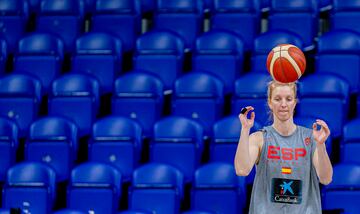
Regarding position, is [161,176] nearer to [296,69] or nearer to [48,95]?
[48,95]

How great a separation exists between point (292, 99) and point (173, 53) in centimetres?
379

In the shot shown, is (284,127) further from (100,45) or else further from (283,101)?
(100,45)

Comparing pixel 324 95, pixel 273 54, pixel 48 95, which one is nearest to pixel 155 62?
pixel 48 95

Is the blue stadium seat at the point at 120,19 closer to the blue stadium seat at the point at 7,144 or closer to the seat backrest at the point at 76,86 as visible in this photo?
the seat backrest at the point at 76,86

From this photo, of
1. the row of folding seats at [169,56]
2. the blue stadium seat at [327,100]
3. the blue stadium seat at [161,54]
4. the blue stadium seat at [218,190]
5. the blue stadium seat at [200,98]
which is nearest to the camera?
the blue stadium seat at [218,190]

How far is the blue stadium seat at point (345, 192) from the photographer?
21.2ft

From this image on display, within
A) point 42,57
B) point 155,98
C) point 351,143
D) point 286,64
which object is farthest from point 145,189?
point 286,64

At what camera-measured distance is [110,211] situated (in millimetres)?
6711

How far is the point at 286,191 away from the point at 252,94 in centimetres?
313

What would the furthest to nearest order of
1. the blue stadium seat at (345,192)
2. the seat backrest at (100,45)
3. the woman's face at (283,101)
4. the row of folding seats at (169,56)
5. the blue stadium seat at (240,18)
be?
the blue stadium seat at (240,18) < the seat backrest at (100,45) < the row of folding seats at (169,56) < the blue stadium seat at (345,192) < the woman's face at (283,101)

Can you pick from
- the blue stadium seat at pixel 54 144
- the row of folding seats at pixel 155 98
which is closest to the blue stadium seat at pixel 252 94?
the row of folding seats at pixel 155 98

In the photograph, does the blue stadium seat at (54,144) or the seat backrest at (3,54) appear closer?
the blue stadium seat at (54,144)

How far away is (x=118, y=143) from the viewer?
7156mm

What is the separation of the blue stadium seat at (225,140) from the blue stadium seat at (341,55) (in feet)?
3.27
